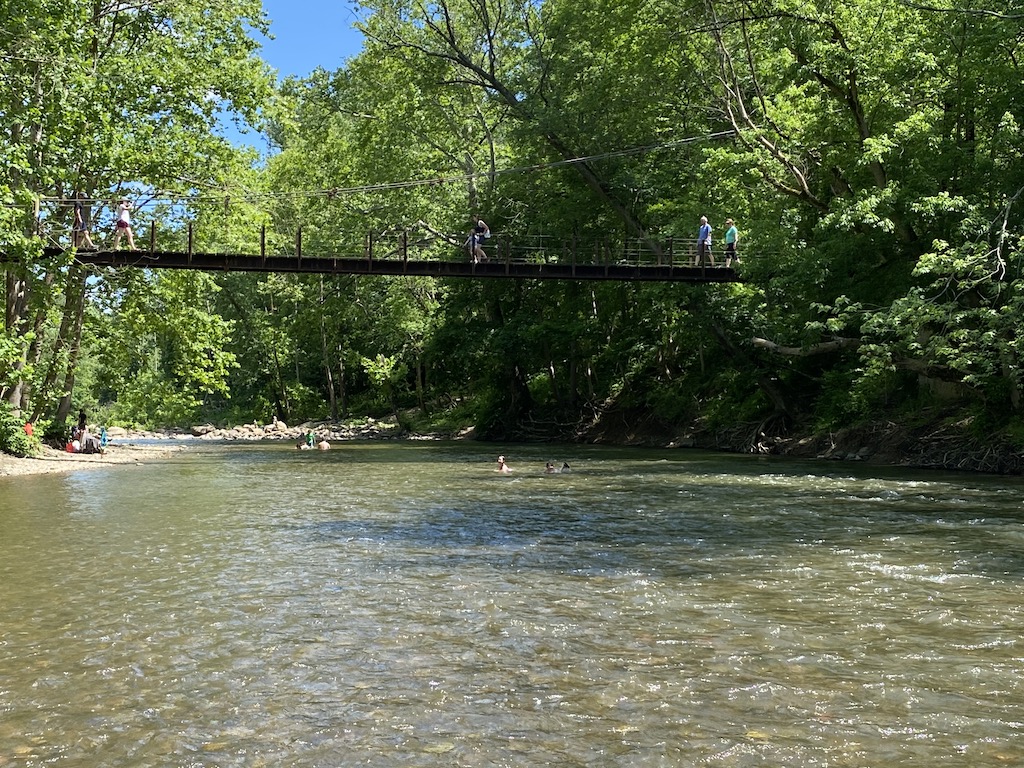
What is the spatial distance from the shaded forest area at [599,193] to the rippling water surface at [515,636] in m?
9.39

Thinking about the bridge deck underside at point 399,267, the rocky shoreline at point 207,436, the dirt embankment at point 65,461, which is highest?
the bridge deck underside at point 399,267

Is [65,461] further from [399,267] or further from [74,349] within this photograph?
[399,267]

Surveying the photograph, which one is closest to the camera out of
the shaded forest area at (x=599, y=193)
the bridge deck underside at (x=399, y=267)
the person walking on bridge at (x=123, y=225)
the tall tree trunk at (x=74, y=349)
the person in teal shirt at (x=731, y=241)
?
the shaded forest area at (x=599, y=193)

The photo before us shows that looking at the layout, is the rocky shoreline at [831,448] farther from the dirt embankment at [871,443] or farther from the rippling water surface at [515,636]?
the rippling water surface at [515,636]

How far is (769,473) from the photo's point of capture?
19.7 metres

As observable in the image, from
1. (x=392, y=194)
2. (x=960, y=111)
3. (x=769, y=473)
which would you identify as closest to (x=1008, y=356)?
(x=769, y=473)

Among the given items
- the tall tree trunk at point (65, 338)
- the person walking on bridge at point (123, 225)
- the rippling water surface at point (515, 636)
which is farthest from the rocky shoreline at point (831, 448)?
the rippling water surface at point (515, 636)

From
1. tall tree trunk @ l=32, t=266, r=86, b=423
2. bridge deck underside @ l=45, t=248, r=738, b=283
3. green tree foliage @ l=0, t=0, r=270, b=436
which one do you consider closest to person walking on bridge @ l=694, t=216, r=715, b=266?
bridge deck underside @ l=45, t=248, r=738, b=283

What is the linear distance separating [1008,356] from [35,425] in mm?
22597

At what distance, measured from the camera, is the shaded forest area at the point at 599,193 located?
20.4m

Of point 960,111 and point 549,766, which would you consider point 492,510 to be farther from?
point 960,111

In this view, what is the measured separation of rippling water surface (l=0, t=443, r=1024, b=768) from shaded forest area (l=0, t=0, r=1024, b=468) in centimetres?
939

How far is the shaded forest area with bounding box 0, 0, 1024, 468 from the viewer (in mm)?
20438

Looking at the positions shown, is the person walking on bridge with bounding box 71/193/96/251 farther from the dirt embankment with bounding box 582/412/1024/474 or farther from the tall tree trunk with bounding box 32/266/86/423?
the dirt embankment with bounding box 582/412/1024/474
